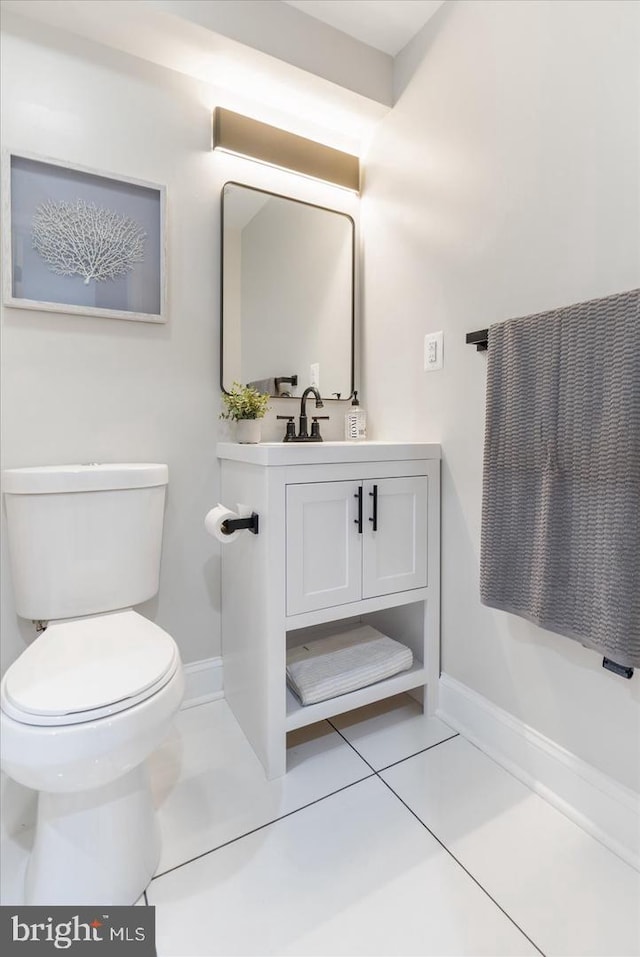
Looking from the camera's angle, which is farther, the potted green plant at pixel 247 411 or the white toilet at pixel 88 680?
the potted green plant at pixel 247 411

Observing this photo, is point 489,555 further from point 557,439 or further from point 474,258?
point 474,258

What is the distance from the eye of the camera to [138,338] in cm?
154

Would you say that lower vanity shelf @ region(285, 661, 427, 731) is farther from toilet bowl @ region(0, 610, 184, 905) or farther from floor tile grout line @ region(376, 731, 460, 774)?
toilet bowl @ region(0, 610, 184, 905)

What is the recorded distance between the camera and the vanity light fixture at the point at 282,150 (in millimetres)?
1615

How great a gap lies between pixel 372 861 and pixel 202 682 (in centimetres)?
85

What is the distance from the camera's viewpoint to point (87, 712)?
0.85 meters

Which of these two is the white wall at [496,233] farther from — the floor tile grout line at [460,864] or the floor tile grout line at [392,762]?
the floor tile grout line at [460,864]

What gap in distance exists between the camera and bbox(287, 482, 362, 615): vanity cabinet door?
1295 millimetres

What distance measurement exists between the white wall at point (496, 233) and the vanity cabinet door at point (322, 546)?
0.38 meters

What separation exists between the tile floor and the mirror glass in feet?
4.11

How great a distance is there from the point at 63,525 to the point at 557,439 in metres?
1.30

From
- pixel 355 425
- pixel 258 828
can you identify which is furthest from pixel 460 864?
pixel 355 425

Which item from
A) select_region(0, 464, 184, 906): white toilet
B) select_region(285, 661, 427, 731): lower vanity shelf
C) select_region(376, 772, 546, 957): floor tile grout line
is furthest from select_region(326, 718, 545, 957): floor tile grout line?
select_region(0, 464, 184, 906): white toilet

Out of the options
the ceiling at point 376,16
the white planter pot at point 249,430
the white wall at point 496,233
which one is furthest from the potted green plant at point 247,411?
the ceiling at point 376,16
